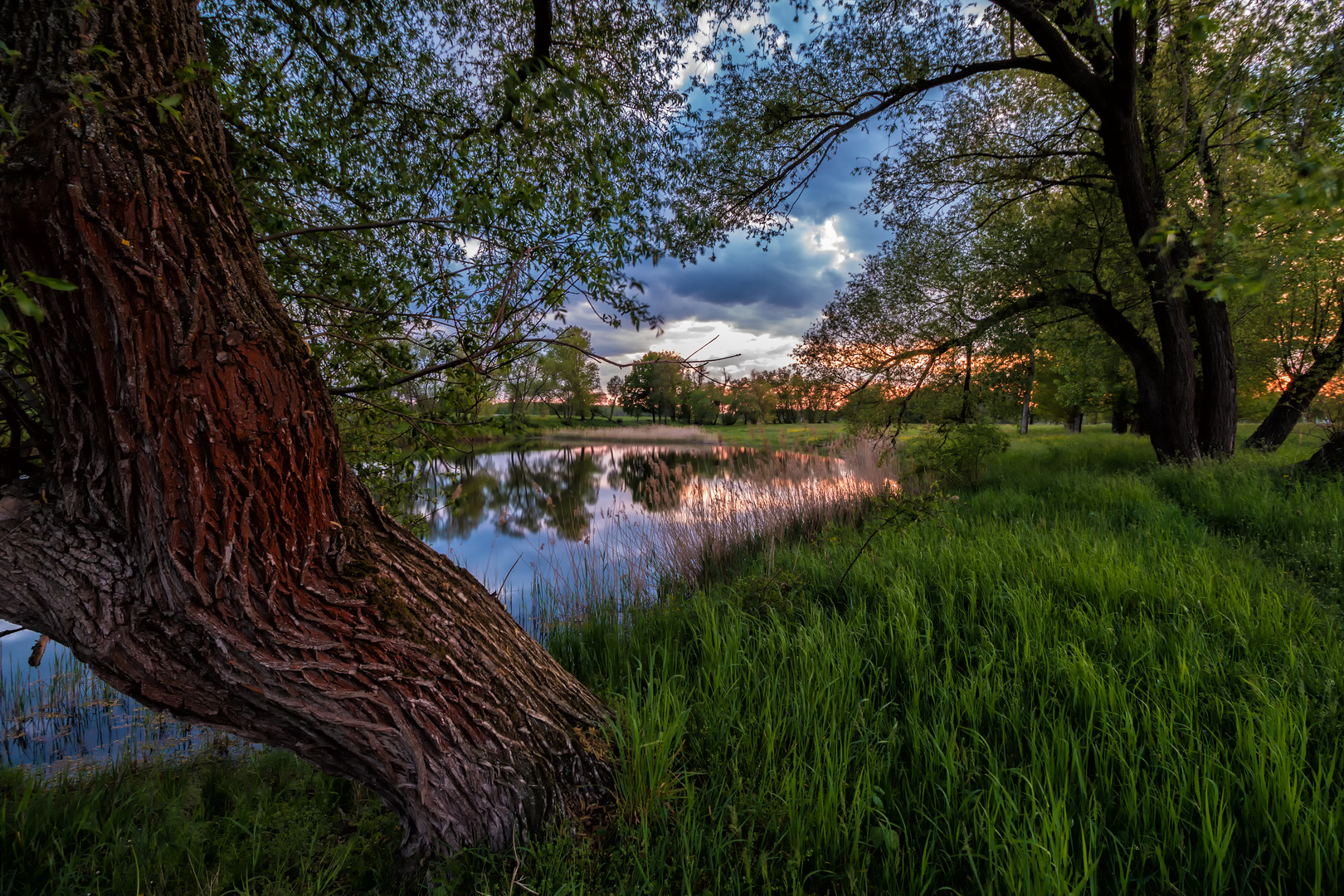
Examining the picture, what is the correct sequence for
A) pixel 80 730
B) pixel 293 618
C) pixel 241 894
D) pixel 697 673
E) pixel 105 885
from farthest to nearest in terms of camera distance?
pixel 80 730
pixel 697 673
pixel 105 885
pixel 241 894
pixel 293 618

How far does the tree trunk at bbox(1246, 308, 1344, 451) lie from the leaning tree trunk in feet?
39.2

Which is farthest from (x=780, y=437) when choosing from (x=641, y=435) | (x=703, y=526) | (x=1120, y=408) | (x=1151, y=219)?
(x=641, y=435)

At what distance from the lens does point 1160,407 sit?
7.05 metres

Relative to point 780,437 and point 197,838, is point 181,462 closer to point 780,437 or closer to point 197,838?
point 197,838

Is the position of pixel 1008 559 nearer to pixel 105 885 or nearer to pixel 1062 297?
pixel 105 885

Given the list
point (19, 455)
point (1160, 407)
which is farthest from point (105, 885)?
point (1160, 407)

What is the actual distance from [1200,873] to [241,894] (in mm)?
2883

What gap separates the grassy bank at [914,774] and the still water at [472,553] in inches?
48.5

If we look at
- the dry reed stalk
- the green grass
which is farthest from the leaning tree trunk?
the green grass

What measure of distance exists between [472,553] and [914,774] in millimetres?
7208

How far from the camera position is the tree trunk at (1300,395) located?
6.81 metres

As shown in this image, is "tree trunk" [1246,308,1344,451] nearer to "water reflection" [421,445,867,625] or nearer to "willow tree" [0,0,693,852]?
"water reflection" [421,445,867,625]

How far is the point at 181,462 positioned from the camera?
1.15 meters

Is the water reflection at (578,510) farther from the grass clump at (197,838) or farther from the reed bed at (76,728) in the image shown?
the reed bed at (76,728)
